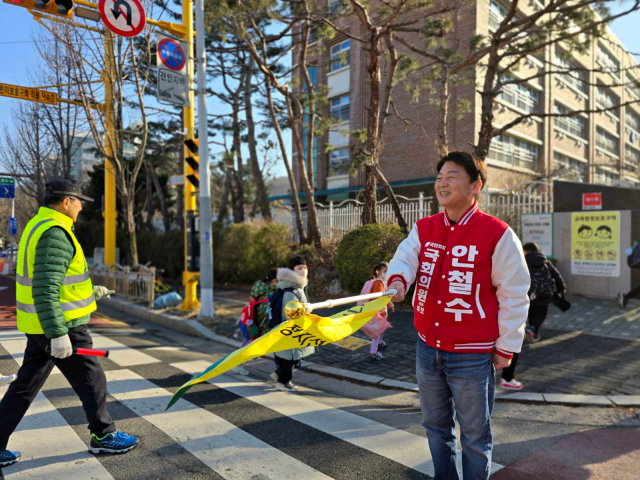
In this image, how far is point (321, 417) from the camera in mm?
4281

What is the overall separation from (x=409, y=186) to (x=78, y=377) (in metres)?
23.3

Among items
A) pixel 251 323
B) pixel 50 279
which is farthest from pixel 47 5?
pixel 50 279

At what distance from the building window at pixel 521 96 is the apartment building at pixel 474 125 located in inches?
2.3

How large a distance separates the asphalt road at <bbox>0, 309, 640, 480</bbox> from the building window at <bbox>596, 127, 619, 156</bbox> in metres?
39.8

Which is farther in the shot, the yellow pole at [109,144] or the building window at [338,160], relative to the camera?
the building window at [338,160]

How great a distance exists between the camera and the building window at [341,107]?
28688mm

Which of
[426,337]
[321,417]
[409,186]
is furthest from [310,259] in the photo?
[409,186]

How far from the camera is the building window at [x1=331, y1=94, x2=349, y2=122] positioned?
28688mm

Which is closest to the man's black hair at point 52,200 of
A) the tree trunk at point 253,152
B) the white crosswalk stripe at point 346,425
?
the white crosswalk stripe at point 346,425

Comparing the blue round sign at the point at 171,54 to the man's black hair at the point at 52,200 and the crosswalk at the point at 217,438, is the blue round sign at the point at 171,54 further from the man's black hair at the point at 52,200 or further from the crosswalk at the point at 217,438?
the man's black hair at the point at 52,200

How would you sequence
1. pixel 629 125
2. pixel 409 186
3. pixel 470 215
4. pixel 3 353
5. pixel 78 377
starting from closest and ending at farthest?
1. pixel 470 215
2. pixel 78 377
3. pixel 3 353
4. pixel 409 186
5. pixel 629 125

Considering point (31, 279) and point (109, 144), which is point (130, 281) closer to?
point (109, 144)

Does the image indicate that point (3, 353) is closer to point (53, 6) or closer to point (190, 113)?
point (53, 6)

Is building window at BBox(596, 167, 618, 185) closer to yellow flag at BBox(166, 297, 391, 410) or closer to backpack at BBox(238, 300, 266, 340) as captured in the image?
backpack at BBox(238, 300, 266, 340)
